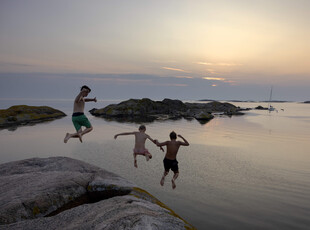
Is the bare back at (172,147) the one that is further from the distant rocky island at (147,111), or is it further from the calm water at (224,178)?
the distant rocky island at (147,111)

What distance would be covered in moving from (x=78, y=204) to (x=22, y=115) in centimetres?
9145

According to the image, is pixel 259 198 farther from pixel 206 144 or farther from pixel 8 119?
pixel 8 119

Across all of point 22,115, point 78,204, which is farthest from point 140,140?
point 22,115

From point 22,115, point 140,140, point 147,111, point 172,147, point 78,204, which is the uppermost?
point 140,140

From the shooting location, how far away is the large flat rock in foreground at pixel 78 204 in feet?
23.0

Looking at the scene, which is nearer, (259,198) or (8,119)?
(259,198)

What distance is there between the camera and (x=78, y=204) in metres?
11.0

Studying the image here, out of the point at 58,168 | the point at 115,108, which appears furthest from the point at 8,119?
the point at 58,168

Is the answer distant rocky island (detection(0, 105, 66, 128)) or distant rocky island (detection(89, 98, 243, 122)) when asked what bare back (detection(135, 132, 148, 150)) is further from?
distant rocky island (detection(89, 98, 243, 122))

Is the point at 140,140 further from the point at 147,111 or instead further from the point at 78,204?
the point at 147,111

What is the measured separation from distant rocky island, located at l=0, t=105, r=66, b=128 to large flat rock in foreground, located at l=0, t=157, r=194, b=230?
80188 mm

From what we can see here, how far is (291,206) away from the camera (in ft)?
65.1

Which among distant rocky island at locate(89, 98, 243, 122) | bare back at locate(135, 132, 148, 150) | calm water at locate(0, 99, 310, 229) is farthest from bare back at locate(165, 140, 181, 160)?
distant rocky island at locate(89, 98, 243, 122)

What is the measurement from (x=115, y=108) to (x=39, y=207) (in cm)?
11088
